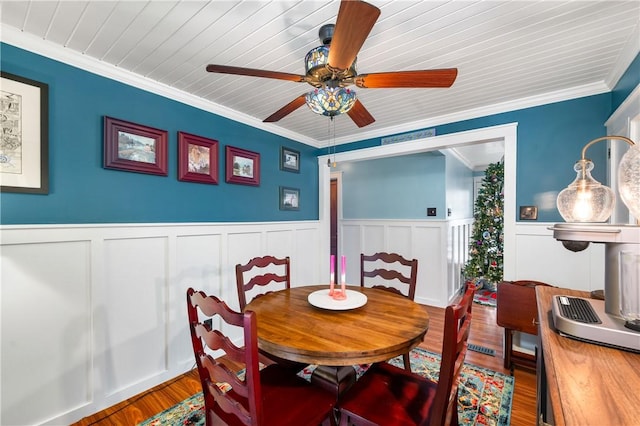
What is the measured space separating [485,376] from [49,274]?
3.24 m

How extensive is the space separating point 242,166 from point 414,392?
7.92 feet

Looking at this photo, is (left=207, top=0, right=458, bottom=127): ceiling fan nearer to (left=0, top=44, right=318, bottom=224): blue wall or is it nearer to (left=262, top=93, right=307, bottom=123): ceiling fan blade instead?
(left=262, top=93, right=307, bottom=123): ceiling fan blade

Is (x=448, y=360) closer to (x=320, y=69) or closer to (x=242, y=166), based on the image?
(x=320, y=69)

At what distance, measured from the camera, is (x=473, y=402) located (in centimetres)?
197

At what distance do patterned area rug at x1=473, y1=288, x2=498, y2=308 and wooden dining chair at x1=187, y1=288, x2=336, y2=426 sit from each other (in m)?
3.75

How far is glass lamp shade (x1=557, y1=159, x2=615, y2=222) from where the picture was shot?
1063 millimetres

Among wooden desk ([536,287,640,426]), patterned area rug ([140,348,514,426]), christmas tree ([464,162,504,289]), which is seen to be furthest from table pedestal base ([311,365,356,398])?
christmas tree ([464,162,504,289])

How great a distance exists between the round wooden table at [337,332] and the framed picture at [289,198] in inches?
67.5

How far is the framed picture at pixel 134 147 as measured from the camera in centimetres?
195

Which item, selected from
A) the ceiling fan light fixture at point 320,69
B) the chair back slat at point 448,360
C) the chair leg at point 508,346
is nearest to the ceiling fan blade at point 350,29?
the ceiling fan light fixture at point 320,69

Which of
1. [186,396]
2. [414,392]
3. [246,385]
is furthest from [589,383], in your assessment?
[186,396]

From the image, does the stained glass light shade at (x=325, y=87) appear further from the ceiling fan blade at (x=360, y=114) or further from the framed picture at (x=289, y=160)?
the framed picture at (x=289, y=160)

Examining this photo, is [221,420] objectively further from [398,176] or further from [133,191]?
[398,176]

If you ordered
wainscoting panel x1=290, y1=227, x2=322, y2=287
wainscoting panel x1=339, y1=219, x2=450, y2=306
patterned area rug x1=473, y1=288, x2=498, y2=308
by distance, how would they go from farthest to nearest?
patterned area rug x1=473, y1=288, x2=498, y2=308, wainscoting panel x1=339, y1=219, x2=450, y2=306, wainscoting panel x1=290, y1=227, x2=322, y2=287
